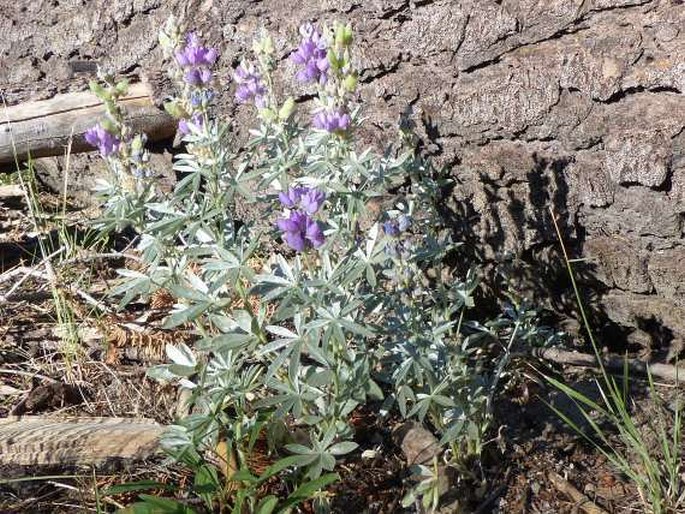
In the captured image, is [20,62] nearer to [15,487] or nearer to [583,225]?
[15,487]

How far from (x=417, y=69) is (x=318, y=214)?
99 cm

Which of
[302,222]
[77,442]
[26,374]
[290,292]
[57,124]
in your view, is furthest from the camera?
[57,124]

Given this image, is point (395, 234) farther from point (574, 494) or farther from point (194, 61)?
point (574, 494)

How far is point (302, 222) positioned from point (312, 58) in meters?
0.53

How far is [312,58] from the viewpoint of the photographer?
2221 mm

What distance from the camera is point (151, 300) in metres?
3.43

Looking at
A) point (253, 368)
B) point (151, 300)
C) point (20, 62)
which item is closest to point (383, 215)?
point (253, 368)

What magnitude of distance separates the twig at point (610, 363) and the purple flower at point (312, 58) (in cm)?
108

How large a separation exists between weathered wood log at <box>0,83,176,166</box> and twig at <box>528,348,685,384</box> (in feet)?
6.69

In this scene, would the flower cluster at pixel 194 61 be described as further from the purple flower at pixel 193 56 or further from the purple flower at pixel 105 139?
the purple flower at pixel 105 139

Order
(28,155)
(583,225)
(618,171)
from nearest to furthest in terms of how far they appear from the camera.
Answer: (618,171) < (583,225) < (28,155)

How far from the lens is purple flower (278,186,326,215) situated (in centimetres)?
194

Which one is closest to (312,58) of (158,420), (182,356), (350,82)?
(350,82)

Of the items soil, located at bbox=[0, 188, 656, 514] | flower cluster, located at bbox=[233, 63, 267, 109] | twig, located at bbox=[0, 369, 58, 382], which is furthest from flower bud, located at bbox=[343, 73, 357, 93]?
twig, located at bbox=[0, 369, 58, 382]
